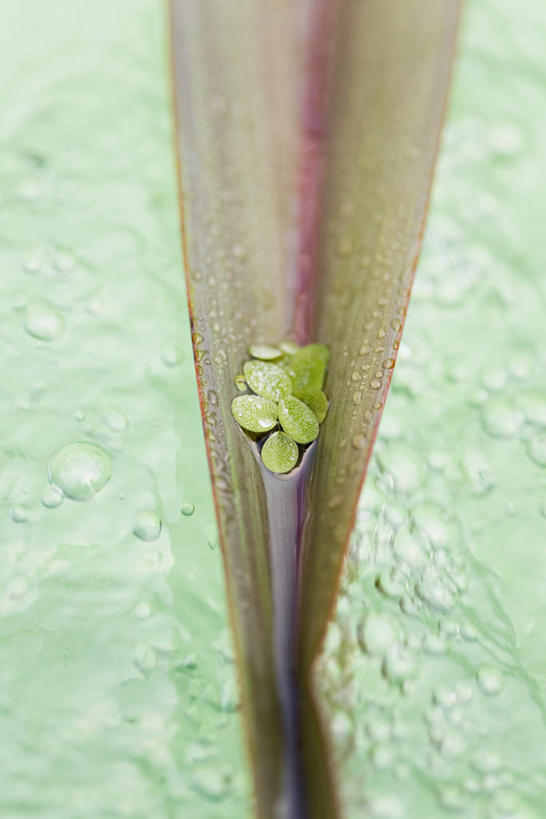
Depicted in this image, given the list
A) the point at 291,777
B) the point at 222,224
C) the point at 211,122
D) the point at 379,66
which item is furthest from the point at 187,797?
the point at 379,66

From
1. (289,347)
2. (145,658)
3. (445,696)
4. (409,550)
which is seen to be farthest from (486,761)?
(289,347)

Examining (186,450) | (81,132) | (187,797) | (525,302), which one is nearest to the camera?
(187,797)

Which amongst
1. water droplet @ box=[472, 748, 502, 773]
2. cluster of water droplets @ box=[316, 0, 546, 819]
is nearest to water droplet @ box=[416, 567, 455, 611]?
cluster of water droplets @ box=[316, 0, 546, 819]

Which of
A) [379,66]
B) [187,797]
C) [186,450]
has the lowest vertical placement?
[187,797]

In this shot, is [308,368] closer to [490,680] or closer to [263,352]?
[263,352]

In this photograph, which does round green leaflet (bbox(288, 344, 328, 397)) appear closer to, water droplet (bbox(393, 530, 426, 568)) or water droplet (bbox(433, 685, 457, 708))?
water droplet (bbox(393, 530, 426, 568))

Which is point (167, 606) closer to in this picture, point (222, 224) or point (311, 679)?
point (311, 679)
